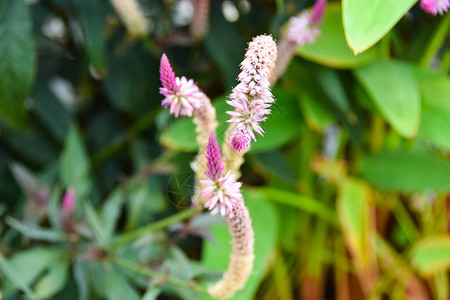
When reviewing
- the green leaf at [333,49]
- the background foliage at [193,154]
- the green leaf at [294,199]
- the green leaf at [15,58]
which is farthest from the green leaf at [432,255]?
the green leaf at [15,58]

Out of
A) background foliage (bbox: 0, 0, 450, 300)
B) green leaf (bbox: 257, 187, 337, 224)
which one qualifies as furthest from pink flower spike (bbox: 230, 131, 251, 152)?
green leaf (bbox: 257, 187, 337, 224)

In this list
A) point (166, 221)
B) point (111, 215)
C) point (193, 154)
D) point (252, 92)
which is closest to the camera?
point (252, 92)

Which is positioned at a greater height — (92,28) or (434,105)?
(92,28)

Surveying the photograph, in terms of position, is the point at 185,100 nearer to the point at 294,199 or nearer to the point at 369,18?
the point at 369,18

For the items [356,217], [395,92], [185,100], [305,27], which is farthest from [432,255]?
[185,100]

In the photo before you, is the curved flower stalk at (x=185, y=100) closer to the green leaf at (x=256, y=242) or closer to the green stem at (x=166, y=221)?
the green stem at (x=166, y=221)

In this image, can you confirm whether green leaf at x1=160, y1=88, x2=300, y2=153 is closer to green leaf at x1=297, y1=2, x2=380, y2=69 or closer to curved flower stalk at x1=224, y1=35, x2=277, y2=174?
green leaf at x1=297, y1=2, x2=380, y2=69

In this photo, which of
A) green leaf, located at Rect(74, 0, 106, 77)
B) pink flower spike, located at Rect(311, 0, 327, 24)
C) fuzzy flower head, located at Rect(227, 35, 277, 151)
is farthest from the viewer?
green leaf, located at Rect(74, 0, 106, 77)
